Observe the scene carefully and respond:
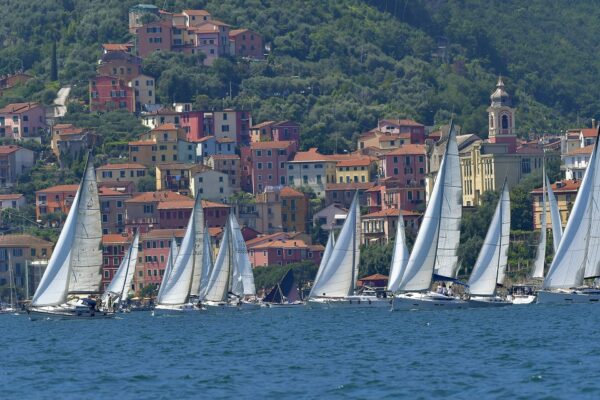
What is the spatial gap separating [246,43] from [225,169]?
25496 mm

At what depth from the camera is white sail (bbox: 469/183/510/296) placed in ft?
274

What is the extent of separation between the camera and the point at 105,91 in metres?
160

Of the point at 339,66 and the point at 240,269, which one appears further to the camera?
the point at 339,66

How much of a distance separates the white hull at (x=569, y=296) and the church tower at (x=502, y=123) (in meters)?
51.4

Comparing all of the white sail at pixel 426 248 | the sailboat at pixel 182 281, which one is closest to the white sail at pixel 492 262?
the white sail at pixel 426 248

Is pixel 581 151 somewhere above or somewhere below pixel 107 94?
below

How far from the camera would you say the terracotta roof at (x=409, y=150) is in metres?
142

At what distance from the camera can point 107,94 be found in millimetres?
160375

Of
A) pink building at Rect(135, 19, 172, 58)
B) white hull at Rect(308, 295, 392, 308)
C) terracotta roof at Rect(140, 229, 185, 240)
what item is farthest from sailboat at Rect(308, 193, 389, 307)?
pink building at Rect(135, 19, 172, 58)

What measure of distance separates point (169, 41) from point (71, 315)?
90916mm

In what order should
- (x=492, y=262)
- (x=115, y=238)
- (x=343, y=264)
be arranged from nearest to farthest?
(x=492, y=262)
(x=343, y=264)
(x=115, y=238)

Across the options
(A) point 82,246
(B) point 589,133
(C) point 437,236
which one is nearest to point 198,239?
(A) point 82,246

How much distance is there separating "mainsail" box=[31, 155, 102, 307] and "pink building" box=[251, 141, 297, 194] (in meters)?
69.4

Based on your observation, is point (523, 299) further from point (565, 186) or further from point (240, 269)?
point (565, 186)
